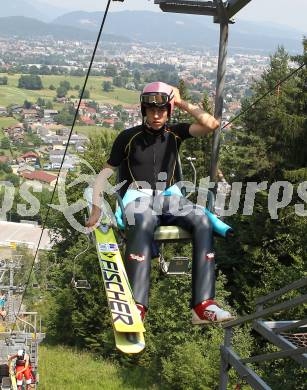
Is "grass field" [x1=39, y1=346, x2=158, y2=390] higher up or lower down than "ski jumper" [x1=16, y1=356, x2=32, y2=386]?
lower down

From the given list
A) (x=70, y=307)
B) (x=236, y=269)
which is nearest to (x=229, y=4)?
(x=236, y=269)

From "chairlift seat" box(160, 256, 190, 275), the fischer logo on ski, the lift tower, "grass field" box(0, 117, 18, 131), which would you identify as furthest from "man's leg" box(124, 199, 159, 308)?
"grass field" box(0, 117, 18, 131)

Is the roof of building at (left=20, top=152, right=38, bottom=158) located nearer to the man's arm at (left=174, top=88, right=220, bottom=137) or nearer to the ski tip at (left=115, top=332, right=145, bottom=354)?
the man's arm at (left=174, top=88, right=220, bottom=137)

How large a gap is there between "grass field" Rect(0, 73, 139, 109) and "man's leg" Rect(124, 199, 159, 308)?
456ft

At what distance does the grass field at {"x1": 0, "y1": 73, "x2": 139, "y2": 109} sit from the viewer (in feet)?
488

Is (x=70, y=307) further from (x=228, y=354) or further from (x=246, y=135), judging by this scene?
(x=228, y=354)

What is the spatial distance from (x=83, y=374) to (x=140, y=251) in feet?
62.7

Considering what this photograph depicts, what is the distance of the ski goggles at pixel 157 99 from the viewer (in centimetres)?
477

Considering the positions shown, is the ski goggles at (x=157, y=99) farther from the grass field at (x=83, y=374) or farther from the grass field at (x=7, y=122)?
the grass field at (x=7, y=122)

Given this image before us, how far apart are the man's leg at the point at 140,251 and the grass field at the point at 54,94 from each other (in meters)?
139

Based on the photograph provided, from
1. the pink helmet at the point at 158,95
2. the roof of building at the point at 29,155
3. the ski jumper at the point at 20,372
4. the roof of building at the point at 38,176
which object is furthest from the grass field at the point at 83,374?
the roof of building at the point at 29,155

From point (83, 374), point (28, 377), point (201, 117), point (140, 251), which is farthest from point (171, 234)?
point (83, 374)

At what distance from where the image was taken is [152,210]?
4906mm

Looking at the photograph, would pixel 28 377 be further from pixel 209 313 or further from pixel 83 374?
pixel 209 313
